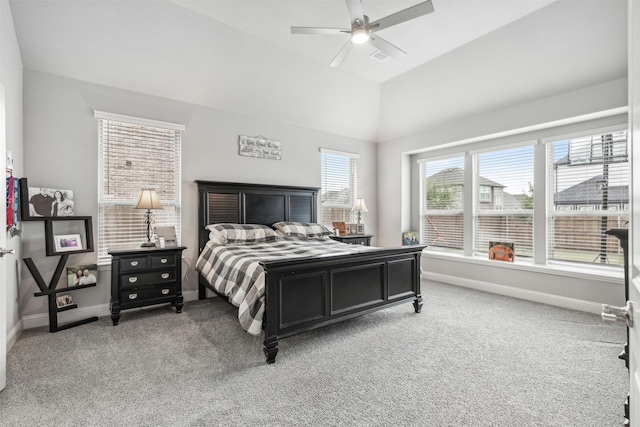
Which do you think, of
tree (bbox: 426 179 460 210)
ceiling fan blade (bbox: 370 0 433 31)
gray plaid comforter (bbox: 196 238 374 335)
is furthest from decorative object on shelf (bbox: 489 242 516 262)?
ceiling fan blade (bbox: 370 0 433 31)

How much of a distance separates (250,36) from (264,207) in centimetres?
228

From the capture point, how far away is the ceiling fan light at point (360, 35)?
2652mm

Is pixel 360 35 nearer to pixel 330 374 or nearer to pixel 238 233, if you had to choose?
pixel 238 233

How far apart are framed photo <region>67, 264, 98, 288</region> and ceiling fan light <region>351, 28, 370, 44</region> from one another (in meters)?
3.61

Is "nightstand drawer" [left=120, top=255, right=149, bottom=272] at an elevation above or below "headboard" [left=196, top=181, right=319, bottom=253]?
below

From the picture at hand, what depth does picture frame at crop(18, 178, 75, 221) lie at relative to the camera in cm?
288

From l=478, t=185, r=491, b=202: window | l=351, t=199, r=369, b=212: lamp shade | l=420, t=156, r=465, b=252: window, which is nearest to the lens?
l=478, t=185, r=491, b=202: window

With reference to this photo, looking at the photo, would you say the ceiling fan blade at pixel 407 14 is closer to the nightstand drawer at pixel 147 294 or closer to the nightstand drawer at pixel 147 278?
the nightstand drawer at pixel 147 278

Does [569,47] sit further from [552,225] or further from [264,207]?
[264,207]

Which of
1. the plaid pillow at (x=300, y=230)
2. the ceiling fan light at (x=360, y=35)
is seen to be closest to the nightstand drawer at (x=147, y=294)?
the plaid pillow at (x=300, y=230)

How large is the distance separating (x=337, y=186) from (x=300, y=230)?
152 cm

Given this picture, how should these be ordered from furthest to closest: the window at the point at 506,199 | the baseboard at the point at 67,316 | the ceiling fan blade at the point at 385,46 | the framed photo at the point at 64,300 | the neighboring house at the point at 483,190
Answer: the neighboring house at the point at 483,190, the window at the point at 506,199, the framed photo at the point at 64,300, the baseboard at the point at 67,316, the ceiling fan blade at the point at 385,46

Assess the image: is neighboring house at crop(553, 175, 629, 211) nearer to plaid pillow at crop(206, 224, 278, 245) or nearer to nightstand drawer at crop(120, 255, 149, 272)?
plaid pillow at crop(206, 224, 278, 245)

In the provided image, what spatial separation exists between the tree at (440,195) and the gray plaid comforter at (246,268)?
8.15ft
